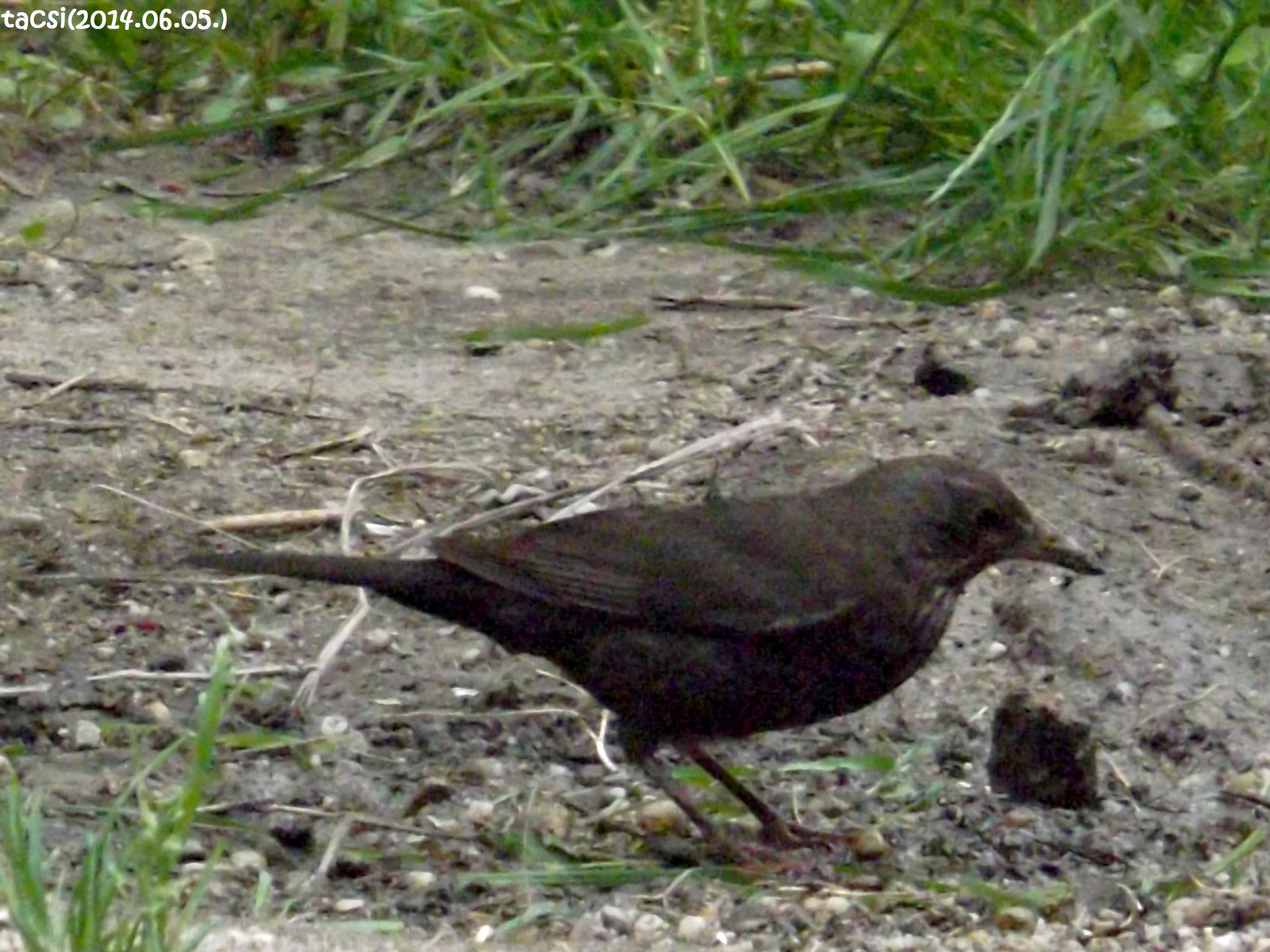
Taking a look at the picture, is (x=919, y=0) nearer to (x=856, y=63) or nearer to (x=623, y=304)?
(x=856, y=63)

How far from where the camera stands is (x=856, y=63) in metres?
6.61

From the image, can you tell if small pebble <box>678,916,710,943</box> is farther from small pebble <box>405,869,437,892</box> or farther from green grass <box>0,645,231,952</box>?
green grass <box>0,645,231,952</box>

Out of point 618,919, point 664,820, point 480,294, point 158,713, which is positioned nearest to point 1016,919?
point 618,919

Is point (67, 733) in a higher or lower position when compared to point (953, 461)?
lower

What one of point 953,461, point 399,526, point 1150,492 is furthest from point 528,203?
point 953,461

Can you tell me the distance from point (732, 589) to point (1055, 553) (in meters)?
0.65

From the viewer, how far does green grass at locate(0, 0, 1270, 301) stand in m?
6.12

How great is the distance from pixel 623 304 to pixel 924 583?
2.52 m

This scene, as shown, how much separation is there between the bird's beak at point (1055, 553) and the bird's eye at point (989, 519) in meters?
0.07

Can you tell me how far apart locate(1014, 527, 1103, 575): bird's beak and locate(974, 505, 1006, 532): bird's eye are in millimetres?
69

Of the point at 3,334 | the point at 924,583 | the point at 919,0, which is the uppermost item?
the point at 919,0

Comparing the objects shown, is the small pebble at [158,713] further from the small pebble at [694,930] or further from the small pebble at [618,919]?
the small pebble at [694,930]

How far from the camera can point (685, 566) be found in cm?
395

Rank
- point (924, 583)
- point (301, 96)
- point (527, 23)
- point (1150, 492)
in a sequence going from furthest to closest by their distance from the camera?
point (301, 96), point (527, 23), point (1150, 492), point (924, 583)
